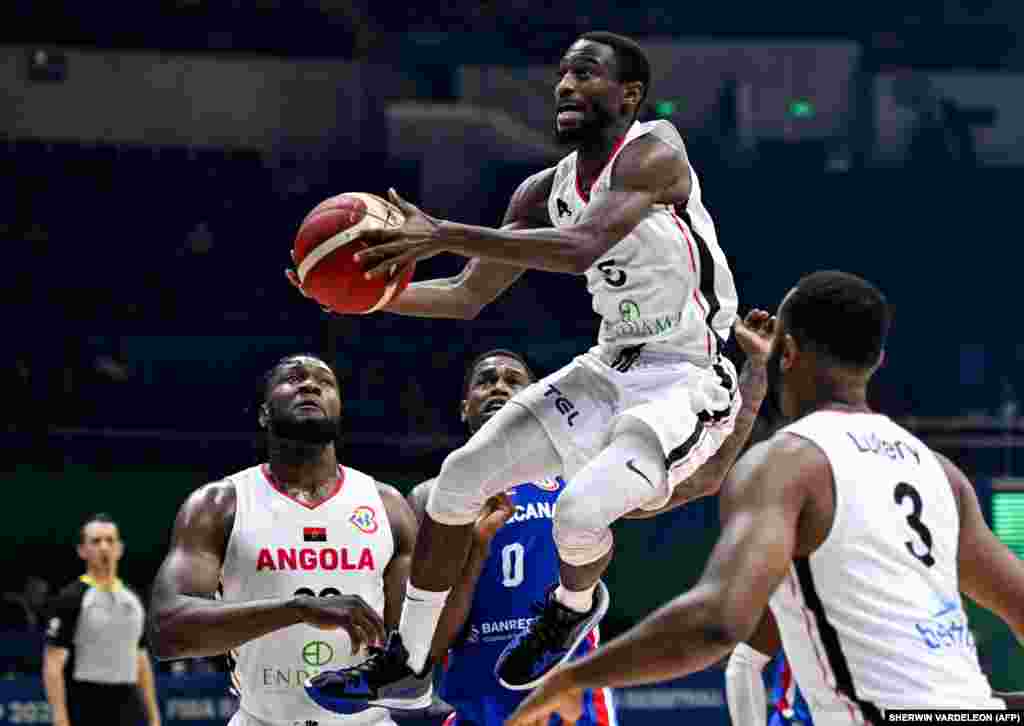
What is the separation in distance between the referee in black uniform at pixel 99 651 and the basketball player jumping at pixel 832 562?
23.2ft

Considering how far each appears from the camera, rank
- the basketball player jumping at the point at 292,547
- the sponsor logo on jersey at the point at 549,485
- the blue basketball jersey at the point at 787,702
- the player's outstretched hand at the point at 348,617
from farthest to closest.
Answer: the sponsor logo on jersey at the point at 549,485 < the basketball player jumping at the point at 292,547 < the player's outstretched hand at the point at 348,617 < the blue basketball jersey at the point at 787,702

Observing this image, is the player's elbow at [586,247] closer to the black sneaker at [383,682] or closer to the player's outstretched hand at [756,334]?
the player's outstretched hand at [756,334]

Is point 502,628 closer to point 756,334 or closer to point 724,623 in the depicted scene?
point 756,334

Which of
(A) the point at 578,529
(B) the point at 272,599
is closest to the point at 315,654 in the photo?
(B) the point at 272,599

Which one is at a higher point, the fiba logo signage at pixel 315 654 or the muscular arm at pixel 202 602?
the muscular arm at pixel 202 602

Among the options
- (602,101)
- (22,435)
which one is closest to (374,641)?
(602,101)

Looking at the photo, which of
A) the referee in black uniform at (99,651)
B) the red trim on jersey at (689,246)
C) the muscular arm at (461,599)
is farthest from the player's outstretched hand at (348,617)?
the referee in black uniform at (99,651)

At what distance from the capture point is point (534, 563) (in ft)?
22.9

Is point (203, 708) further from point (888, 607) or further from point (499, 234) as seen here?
point (888, 607)

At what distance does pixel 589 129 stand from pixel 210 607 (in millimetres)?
2295

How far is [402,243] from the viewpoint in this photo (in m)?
4.68

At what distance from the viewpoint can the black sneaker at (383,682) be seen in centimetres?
558

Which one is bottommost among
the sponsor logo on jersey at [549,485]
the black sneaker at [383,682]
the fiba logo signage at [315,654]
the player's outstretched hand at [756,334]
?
the fiba logo signage at [315,654]

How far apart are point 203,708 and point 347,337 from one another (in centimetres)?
536
